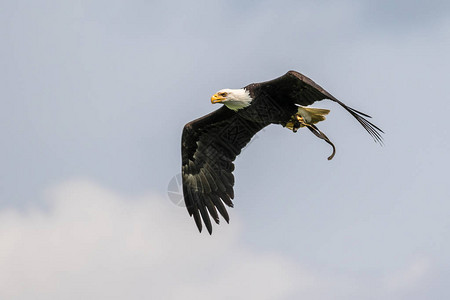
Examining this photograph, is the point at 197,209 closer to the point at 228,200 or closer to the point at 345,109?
the point at 228,200

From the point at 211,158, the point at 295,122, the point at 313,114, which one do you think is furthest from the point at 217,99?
the point at 211,158

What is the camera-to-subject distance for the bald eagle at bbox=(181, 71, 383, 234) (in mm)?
15203

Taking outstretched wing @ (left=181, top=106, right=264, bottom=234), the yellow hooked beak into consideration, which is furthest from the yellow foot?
the yellow hooked beak

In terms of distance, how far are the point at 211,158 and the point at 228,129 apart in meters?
0.77

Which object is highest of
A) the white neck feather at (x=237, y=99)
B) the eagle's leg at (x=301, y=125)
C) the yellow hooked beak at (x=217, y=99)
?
the yellow hooked beak at (x=217, y=99)

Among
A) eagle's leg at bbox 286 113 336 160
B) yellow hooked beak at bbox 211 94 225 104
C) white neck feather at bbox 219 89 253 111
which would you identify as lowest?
eagle's leg at bbox 286 113 336 160

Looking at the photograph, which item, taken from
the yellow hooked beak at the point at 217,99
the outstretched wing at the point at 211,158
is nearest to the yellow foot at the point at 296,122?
the outstretched wing at the point at 211,158

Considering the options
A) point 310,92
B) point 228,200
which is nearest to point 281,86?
point 310,92

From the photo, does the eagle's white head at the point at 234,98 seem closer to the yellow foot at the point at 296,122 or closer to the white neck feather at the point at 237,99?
the white neck feather at the point at 237,99

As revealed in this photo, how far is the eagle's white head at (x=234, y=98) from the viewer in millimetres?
15227

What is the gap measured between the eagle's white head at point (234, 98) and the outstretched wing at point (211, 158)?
1.17 meters

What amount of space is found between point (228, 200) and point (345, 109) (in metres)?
4.57

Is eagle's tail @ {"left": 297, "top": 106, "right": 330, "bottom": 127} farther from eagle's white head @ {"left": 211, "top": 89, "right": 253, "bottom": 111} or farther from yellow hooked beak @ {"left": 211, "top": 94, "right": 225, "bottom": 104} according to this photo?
yellow hooked beak @ {"left": 211, "top": 94, "right": 225, "bottom": 104}

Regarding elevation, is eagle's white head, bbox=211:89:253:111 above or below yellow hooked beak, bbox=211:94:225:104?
below
